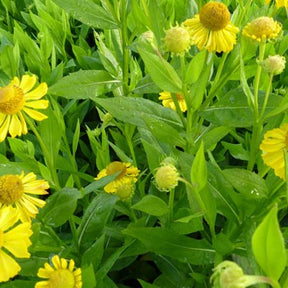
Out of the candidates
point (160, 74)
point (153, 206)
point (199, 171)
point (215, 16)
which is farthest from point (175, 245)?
point (215, 16)

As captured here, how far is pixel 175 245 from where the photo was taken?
824mm

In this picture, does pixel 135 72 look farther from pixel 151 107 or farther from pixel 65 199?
pixel 65 199

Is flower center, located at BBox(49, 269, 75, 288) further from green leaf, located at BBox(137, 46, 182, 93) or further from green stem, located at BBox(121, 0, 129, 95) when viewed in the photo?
green stem, located at BBox(121, 0, 129, 95)

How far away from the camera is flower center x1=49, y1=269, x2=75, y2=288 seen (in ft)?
2.27

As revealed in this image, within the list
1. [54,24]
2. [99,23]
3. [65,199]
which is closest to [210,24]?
[99,23]

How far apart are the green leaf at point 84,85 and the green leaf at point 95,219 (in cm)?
19

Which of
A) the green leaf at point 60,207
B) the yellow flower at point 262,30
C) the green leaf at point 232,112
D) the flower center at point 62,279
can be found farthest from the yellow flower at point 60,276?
the yellow flower at point 262,30

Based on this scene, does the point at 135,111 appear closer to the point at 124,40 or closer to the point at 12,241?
A: the point at 124,40

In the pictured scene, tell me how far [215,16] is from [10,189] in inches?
16.8

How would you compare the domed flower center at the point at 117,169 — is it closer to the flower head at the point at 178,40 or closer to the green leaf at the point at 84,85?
the green leaf at the point at 84,85

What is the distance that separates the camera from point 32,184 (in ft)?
2.60

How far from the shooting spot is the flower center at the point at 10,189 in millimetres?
754

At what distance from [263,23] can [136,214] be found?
0.47 metres

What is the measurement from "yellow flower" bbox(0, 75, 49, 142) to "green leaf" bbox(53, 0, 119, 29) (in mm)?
189
